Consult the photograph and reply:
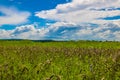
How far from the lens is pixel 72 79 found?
891 centimetres

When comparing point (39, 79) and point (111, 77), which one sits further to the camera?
point (39, 79)

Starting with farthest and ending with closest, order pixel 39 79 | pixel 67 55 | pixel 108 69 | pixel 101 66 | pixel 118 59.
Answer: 1. pixel 67 55
2. pixel 101 66
3. pixel 39 79
4. pixel 108 69
5. pixel 118 59

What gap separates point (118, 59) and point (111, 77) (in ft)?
2.24

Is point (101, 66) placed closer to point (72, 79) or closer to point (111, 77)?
point (72, 79)

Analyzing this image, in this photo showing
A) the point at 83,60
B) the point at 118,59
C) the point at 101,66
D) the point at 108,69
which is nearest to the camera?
the point at 118,59

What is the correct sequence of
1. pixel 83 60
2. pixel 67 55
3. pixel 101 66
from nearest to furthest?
pixel 101 66 → pixel 83 60 → pixel 67 55

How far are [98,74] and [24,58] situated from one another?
652 cm

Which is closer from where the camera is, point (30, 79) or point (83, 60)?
point (30, 79)

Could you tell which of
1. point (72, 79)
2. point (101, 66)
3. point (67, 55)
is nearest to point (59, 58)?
point (67, 55)

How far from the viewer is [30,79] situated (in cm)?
872

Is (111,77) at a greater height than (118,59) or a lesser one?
lesser

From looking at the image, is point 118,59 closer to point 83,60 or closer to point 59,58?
point 83,60

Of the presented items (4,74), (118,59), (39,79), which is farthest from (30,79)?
(118,59)

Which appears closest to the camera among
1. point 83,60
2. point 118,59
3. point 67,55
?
point 118,59
